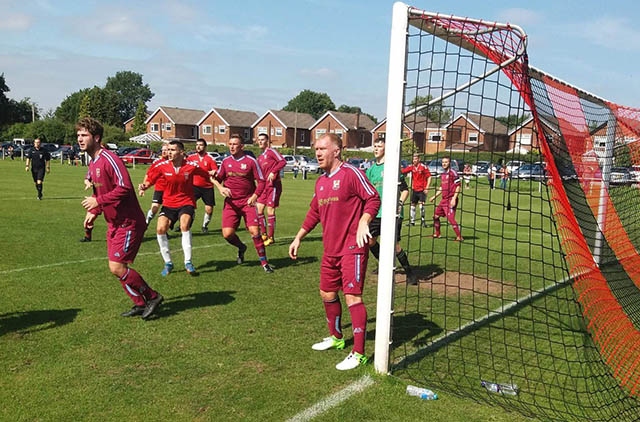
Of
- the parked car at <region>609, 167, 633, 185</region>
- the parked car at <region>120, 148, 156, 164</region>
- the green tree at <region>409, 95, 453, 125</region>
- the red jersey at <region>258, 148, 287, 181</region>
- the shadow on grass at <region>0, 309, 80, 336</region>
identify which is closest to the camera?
the green tree at <region>409, 95, 453, 125</region>

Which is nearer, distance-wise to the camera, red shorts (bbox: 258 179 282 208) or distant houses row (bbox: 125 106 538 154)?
red shorts (bbox: 258 179 282 208)

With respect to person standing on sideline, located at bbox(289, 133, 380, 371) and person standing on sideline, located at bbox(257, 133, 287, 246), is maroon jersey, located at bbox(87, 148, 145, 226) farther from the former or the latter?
person standing on sideline, located at bbox(257, 133, 287, 246)

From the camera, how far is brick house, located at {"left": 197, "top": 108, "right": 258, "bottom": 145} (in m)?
Answer: 86.3

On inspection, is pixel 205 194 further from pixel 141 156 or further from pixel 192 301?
pixel 141 156

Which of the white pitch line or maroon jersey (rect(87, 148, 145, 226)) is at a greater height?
maroon jersey (rect(87, 148, 145, 226))

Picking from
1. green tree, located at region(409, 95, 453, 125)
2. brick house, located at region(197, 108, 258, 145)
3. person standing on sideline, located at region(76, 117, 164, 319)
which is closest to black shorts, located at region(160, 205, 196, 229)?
person standing on sideline, located at region(76, 117, 164, 319)

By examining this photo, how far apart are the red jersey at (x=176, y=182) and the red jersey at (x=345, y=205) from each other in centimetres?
389

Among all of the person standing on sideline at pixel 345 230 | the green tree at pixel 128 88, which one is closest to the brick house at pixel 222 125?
the green tree at pixel 128 88

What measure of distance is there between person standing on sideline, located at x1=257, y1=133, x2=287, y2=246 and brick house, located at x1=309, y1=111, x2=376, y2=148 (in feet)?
221

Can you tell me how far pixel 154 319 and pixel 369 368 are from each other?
9.01 feet

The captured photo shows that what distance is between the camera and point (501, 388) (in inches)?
181

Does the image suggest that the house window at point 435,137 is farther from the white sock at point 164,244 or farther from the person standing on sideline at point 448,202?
the person standing on sideline at point 448,202

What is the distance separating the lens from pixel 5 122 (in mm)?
84312

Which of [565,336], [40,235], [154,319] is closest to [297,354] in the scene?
[154,319]
